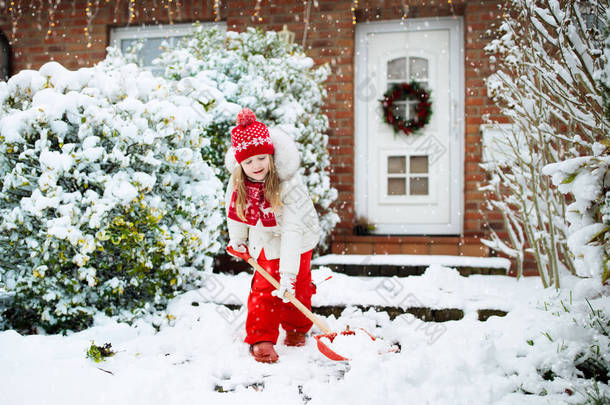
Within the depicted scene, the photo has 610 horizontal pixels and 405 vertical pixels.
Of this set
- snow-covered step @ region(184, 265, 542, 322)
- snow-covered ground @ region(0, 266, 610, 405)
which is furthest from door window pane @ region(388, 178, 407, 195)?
snow-covered ground @ region(0, 266, 610, 405)

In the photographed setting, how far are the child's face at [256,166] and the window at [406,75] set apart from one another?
3497 millimetres

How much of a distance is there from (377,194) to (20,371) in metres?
4.32

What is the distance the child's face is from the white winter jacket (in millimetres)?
74

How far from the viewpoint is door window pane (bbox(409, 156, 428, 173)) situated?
18.7ft

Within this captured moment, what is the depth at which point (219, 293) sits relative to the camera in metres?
3.45

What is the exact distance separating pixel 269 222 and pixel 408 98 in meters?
3.65

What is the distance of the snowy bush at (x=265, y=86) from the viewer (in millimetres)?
4348

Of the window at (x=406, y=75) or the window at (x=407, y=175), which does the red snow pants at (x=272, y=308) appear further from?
the window at (x=406, y=75)

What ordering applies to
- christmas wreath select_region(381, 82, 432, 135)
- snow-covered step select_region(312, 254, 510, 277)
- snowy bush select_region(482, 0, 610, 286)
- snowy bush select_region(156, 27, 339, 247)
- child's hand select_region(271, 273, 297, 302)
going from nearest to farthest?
snowy bush select_region(482, 0, 610, 286) → child's hand select_region(271, 273, 297, 302) → snow-covered step select_region(312, 254, 510, 277) → snowy bush select_region(156, 27, 339, 247) → christmas wreath select_region(381, 82, 432, 135)

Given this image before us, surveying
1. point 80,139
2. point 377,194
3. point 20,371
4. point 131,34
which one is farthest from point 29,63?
point 20,371

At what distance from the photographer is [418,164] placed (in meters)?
5.73

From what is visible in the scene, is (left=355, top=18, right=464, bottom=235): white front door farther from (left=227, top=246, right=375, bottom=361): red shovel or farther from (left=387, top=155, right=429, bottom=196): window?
(left=227, top=246, right=375, bottom=361): red shovel

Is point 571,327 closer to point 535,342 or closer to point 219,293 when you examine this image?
point 535,342

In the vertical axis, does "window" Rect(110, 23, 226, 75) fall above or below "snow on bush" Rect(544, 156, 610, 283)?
above
